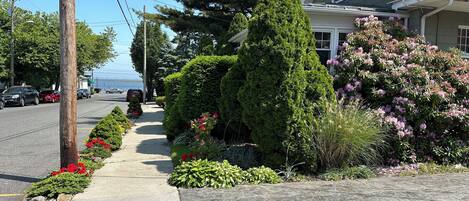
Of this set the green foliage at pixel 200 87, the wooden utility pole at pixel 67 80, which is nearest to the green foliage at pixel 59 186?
the wooden utility pole at pixel 67 80

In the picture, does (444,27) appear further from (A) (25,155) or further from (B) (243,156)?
(A) (25,155)

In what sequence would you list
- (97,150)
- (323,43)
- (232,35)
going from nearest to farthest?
1. (97,150)
2. (323,43)
3. (232,35)

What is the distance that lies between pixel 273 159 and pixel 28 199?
12.7 ft

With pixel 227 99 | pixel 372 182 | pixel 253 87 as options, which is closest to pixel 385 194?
pixel 372 182

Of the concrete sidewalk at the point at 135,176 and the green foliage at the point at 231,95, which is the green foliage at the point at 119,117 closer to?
the concrete sidewalk at the point at 135,176

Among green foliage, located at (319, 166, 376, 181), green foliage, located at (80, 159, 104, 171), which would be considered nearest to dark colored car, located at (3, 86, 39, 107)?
green foliage, located at (80, 159, 104, 171)

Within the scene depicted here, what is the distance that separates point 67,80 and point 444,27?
10.3 m

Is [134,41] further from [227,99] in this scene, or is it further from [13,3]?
[227,99]

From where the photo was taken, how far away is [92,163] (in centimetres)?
892

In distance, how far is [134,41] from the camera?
55.2 metres

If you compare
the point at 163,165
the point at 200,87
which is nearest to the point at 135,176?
the point at 163,165

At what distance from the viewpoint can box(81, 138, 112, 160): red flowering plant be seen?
961 cm

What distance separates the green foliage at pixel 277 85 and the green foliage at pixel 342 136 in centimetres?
23

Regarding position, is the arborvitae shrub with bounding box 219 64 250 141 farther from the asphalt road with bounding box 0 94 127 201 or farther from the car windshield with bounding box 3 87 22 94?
the car windshield with bounding box 3 87 22 94
